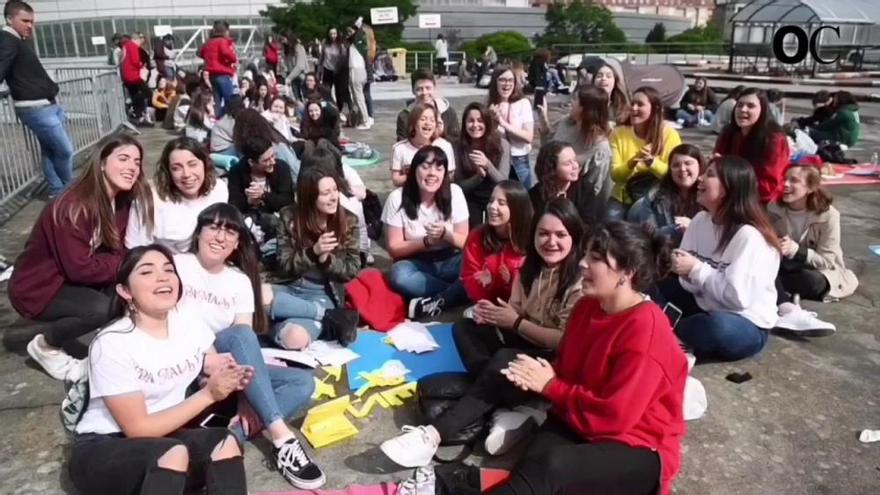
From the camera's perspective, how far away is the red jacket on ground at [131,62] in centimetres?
1359

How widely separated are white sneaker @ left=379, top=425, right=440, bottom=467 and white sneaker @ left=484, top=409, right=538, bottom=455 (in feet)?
0.87

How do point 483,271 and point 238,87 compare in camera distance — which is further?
point 238,87

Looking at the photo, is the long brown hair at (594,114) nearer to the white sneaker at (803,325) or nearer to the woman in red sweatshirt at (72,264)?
the white sneaker at (803,325)

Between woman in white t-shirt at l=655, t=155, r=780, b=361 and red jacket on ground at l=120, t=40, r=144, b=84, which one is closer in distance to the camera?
woman in white t-shirt at l=655, t=155, r=780, b=361

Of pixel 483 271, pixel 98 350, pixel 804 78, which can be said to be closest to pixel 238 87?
pixel 483 271

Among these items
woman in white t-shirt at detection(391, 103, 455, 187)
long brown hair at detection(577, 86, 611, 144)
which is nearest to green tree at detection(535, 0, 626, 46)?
woman in white t-shirt at detection(391, 103, 455, 187)

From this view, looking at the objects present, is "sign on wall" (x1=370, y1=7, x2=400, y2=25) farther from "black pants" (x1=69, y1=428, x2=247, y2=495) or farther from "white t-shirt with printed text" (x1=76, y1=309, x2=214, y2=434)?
"black pants" (x1=69, y1=428, x2=247, y2=495)

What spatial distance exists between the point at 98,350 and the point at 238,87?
38.6 ft

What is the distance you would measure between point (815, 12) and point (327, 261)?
85.1ft

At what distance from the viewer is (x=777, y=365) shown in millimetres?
4039

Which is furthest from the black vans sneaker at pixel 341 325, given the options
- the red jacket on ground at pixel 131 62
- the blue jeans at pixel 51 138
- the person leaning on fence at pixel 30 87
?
the red jacket on ground at pixel 131 62

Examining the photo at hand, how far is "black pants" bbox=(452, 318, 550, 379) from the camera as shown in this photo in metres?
3.68

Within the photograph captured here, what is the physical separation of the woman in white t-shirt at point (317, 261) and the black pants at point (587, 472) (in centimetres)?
206

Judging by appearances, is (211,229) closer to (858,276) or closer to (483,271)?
(483,271)
